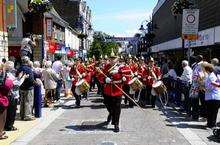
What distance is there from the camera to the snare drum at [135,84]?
21070mm

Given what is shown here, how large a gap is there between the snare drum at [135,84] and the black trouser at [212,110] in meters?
6.06

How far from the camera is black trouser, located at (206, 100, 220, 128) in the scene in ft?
49.3

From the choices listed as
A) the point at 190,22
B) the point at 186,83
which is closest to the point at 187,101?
the point at 186,83

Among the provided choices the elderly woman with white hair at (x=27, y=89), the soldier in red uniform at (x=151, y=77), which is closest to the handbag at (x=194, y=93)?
the soldier in red uniform at (x=151, y=77)

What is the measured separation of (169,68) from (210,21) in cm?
1753

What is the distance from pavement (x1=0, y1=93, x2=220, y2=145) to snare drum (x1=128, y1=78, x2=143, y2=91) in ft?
4.94

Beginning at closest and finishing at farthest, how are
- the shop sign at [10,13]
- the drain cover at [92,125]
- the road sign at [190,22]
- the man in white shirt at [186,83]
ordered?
the drain cover at [92,125]
the man in white shirt at [186,83]
the road sign at [190,22]
the shop sign at [10,13]

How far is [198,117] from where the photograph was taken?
1720 centimetres

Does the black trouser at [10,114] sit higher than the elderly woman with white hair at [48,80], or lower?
lower

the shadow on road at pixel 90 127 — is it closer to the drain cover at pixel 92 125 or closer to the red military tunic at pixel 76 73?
the drain cover at pixel 92 125

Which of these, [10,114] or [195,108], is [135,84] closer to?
[195,108]

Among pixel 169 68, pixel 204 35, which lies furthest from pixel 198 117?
pixel 204 35

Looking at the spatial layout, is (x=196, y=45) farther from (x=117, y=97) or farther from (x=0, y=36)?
(x=117, y=97)

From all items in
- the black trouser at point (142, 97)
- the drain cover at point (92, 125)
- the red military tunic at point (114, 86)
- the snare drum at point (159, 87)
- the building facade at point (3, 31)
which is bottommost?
the drain cover at point (92, 125)
